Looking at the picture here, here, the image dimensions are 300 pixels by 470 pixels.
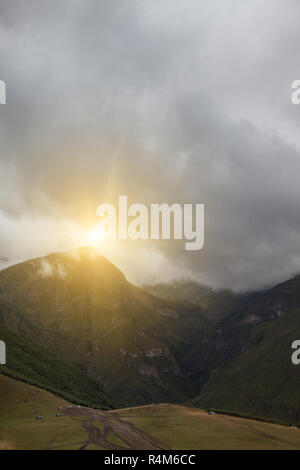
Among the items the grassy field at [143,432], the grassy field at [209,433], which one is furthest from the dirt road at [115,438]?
the grassy field at [209,433]

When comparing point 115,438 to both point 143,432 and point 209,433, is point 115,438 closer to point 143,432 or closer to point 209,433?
point 143,432

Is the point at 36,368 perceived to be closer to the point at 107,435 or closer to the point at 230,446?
the point at 107,435

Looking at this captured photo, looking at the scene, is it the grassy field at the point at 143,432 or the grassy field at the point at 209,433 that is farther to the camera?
the grassy field at the point at 209,433

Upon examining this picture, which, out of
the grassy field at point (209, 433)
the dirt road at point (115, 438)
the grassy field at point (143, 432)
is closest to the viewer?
the dirt road at point (115, 438)

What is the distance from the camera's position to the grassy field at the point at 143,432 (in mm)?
56094

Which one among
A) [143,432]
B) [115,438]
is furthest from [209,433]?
[115,438]

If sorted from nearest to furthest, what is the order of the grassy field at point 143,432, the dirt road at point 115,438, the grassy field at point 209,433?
the dirt road at point 115,438 → the grassy field at point 143,432 → the grassy field at point 209,433

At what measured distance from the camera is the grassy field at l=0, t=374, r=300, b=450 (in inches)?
2208

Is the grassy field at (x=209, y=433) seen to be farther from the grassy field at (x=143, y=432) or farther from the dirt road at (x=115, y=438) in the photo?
the dirt road at (x=115, y=438)

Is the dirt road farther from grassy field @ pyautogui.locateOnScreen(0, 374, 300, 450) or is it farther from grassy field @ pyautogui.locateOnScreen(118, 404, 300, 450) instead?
grassy field @ pyautogui.locateOnScreen(118, 404, 300, 450)

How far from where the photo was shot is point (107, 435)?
62.5 m

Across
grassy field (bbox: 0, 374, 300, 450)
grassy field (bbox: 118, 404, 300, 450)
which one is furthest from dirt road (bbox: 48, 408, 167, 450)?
grassy field (bbox: 118, 404, 300, 450)
